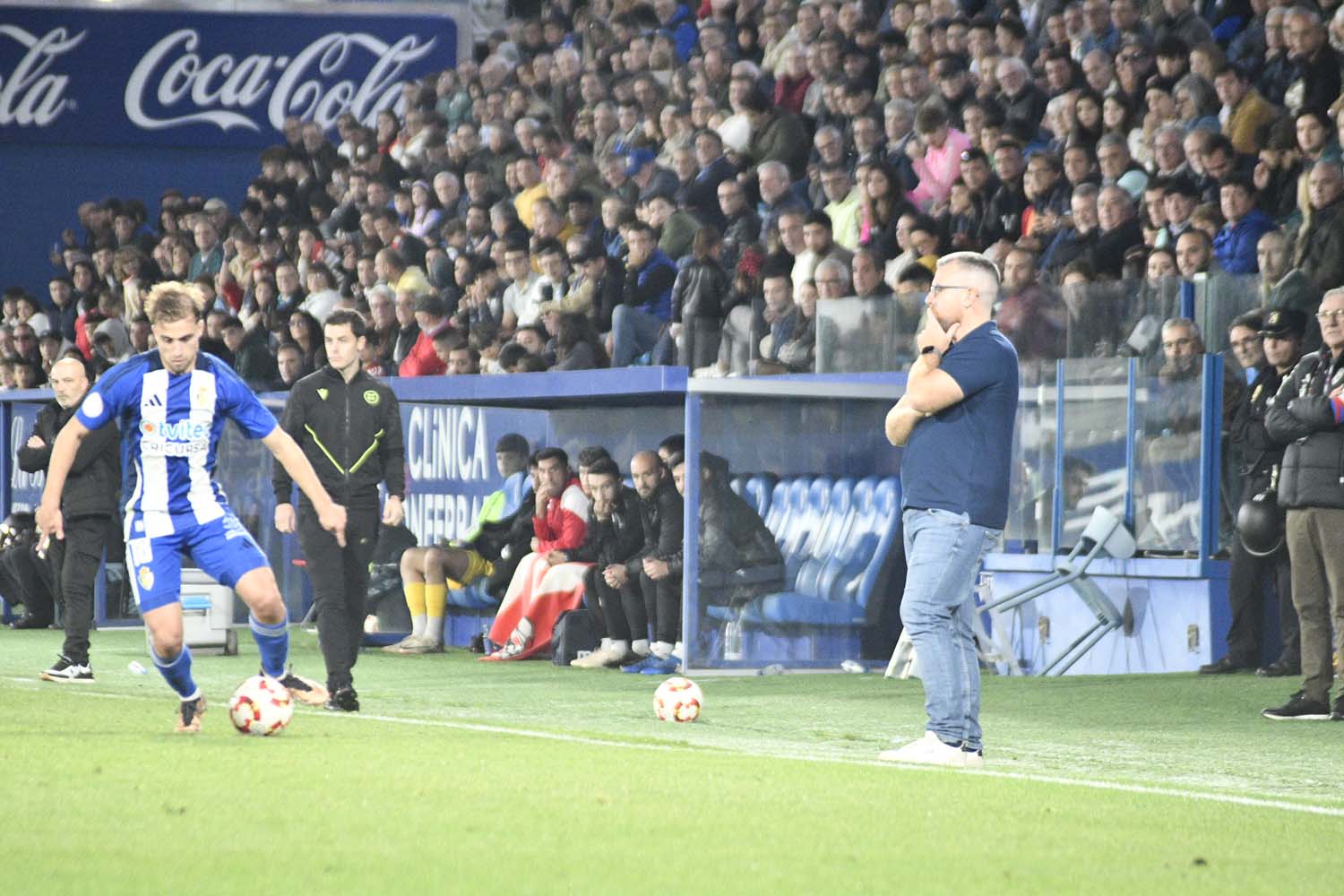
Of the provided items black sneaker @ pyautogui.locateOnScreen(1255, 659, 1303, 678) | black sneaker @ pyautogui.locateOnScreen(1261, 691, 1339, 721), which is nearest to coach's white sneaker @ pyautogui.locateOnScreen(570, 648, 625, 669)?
black sneaker @ pyautogui.locateOnScreen(1255, 659, 1303, 678)

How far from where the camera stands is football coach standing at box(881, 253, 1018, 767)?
7.70 m

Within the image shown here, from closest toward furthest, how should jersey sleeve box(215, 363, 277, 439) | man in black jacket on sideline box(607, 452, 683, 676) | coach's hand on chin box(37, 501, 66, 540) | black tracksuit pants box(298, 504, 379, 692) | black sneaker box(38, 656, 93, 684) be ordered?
1. coach's hand on chin box(37, 501, 66, 540)
2. jersey sleeve box(215, 363, 277, 439)
3. black tracksuit pants box(298, 504, 379, 692)
4. black sneaker box(38, 656, 93, 684)
5. man in black jacket on sideline box(607, 452, 683, 676)

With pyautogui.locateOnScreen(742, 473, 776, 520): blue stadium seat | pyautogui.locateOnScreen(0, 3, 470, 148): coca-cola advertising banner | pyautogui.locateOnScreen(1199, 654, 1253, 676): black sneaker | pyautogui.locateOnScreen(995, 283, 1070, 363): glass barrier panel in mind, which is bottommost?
pyautogui.locateOnScreen(1199, 654, 1253, 676): black sneaker

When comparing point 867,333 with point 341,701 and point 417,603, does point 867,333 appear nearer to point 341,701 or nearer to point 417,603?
point 417,603

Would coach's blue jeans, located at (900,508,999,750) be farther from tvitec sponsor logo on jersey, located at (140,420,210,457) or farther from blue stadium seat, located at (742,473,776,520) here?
blue stadium seat, located at (742,473,776,520)

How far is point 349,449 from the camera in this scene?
11.1 m

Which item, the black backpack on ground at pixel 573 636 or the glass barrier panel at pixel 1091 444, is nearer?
the glass barrier panel at pixel 1091 444

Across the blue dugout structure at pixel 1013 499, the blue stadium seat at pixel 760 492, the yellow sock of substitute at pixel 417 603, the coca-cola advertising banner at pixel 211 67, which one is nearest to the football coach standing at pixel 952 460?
the blue dugout structure at pixel 1013 499

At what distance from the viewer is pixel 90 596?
1289 centimetres

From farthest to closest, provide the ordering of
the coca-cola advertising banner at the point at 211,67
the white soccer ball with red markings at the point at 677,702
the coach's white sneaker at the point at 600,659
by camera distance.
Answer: the coca-cola advertising banner at the point at 211,67
the coach's white sneaker at the point at 600,659
the white soccer ball with red markings at the point at 677,702

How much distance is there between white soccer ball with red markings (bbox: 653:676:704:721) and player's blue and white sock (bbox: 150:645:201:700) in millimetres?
2436

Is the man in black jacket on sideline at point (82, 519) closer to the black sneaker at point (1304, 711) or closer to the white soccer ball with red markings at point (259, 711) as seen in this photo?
the white soccer ball with red markings at point (259, 711)

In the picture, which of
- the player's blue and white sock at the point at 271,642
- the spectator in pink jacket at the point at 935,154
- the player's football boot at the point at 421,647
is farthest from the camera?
the spectator in pink jacket at the point at 935,154

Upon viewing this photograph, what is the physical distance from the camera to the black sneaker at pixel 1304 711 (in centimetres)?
1045
